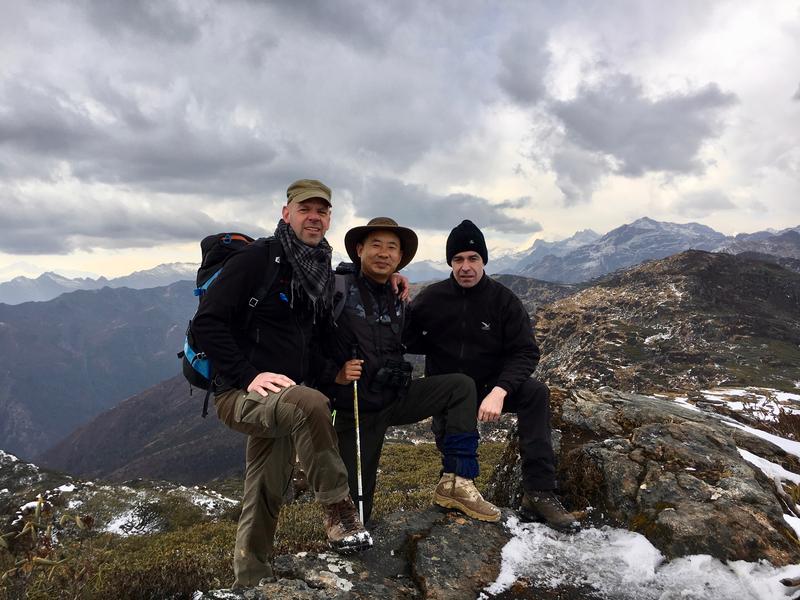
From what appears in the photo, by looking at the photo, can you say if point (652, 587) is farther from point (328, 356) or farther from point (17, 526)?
point (17, 526)

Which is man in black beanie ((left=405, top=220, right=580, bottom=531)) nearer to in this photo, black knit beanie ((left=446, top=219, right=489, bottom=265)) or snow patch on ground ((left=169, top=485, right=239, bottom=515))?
black knit beanie ((left=446, top=219, right=489, bottom=265))

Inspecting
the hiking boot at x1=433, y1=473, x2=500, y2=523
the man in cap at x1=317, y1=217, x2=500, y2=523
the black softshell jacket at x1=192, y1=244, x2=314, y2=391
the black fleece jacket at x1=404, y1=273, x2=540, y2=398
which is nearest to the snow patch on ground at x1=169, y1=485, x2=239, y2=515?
the man in cap at x1=317, y1=217, x2=500, y2=523

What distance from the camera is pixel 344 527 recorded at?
5.15m

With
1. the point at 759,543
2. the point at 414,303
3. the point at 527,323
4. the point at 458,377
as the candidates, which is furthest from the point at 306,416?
the point at 759,543

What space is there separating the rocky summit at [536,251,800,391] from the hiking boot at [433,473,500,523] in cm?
6614

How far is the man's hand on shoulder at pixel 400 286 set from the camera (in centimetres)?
695

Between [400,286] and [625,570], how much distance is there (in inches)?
187

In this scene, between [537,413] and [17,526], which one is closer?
[17,526]

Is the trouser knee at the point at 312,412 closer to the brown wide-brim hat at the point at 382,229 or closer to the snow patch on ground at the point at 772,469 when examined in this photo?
the brown wide-brim hat at the point at 382,229

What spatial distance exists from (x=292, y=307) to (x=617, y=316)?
111m

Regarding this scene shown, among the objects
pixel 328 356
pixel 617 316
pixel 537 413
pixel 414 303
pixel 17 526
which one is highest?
pixel 414 303

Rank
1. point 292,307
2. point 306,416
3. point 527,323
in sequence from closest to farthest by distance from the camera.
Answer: point 306,416 → point 292,307 → point 527,323

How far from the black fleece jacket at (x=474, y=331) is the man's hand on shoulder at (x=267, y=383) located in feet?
9.61

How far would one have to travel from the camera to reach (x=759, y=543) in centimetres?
510
